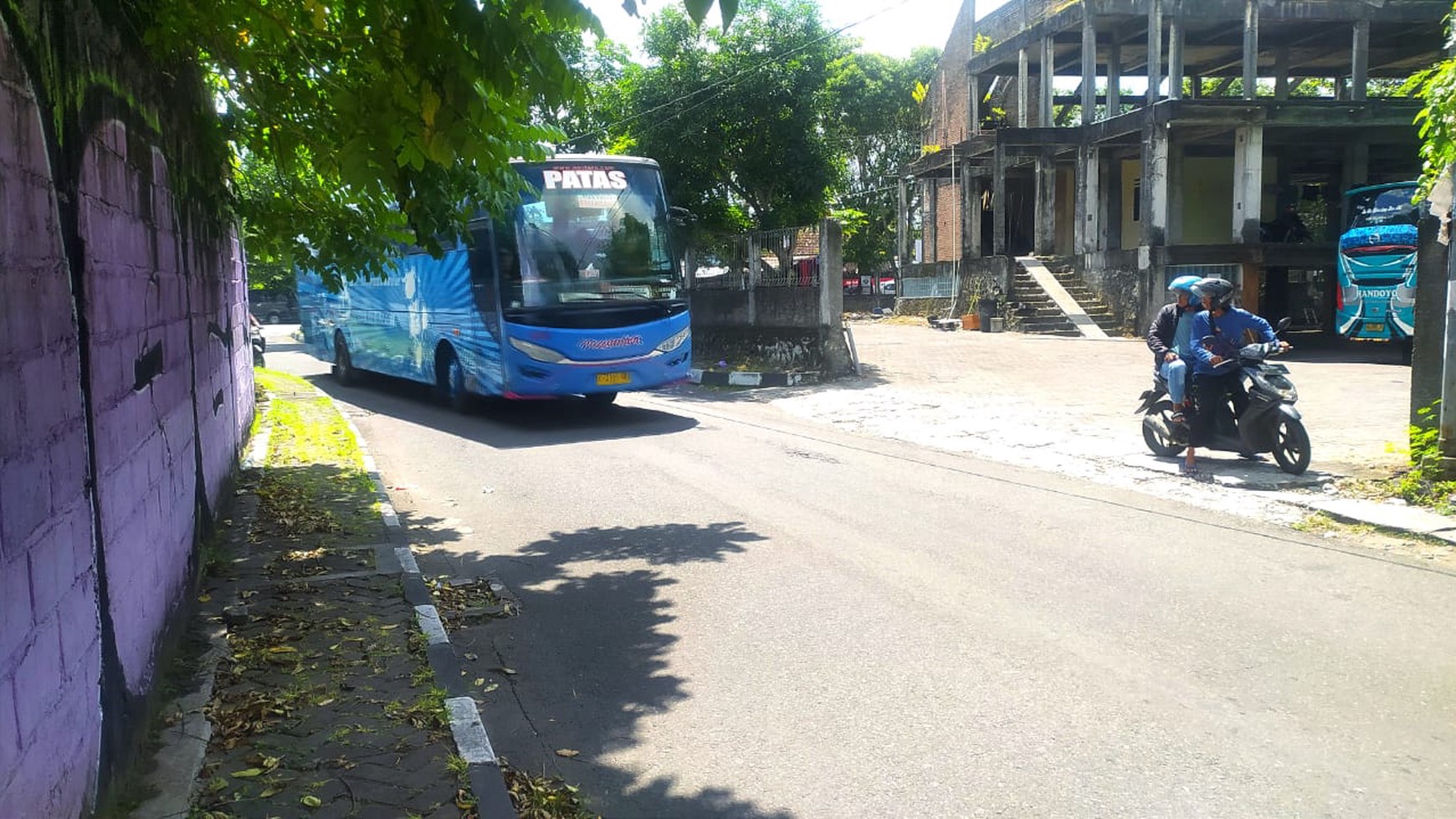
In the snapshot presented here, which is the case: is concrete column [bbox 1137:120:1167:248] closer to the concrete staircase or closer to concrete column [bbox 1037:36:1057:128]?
the concrete staircase

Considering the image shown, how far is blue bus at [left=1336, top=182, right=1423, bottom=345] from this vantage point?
17.6m

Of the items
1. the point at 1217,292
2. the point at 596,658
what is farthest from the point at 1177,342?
the point at 596,658

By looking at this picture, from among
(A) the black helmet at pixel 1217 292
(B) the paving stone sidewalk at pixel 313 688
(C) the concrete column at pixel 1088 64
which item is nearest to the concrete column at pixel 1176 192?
(C) the concrete column at pixel 1088 64

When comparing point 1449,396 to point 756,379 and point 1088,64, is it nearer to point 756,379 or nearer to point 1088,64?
point 756,379

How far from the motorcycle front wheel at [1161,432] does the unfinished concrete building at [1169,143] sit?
47.0ft

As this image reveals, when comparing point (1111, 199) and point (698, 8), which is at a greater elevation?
point (1111, 199)

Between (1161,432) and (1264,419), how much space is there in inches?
39.9

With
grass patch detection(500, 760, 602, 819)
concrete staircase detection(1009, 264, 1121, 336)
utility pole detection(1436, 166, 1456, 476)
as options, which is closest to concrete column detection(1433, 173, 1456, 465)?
utility pole detection(1436, 166, 1456, 476)

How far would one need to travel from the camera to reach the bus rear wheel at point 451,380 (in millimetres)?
14562

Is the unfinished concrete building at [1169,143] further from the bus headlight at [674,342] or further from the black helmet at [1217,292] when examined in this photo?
the black helmet at [1217,292]

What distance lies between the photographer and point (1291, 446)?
28.7 ft

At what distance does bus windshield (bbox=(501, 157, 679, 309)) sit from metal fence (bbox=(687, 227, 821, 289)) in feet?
18.8

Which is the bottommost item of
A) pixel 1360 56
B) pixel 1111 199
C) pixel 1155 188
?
pixel 1155 188

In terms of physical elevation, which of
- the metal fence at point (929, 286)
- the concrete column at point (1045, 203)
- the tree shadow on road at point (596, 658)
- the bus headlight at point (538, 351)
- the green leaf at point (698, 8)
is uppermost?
the concrete column at point (1045, 203)
